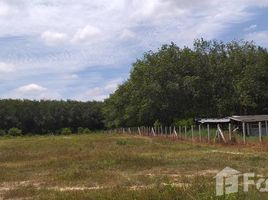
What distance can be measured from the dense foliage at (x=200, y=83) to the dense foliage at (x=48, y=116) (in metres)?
49.6

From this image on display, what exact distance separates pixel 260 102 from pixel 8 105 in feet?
231

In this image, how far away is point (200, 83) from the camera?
70562mm

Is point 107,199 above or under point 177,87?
under

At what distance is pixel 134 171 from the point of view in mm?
19859

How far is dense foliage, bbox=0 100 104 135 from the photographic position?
121 meters

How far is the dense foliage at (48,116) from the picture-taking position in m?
121

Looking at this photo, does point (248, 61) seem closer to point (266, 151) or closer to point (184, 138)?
point (184, 138)

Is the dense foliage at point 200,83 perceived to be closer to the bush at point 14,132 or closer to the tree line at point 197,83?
the tree line at point 197,83

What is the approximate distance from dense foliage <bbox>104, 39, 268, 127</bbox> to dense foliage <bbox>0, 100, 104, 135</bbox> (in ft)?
163

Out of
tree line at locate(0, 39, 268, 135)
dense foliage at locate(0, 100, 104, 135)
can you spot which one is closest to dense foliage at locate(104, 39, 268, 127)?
tree line at locate(0, 39, 268, 135)

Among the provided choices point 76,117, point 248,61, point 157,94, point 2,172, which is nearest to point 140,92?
point 157,94

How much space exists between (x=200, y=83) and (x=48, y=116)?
208ft

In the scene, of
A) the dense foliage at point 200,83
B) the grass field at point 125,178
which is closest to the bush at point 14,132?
the dense foliage at point 200,83

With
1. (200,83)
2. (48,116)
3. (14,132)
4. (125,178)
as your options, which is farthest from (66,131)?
(125,178)
